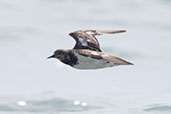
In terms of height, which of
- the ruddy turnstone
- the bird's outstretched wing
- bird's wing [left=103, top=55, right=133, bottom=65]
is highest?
the bird's outstretched wing

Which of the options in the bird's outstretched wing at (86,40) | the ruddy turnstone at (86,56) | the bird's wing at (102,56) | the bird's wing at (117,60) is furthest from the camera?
the bird's outstretched wing at (86,40)

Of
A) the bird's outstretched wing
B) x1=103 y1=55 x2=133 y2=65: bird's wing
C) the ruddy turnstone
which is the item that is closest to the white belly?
the ruddy turnstone

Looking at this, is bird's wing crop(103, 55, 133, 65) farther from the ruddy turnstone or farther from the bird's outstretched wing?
the bird's outstretched wing

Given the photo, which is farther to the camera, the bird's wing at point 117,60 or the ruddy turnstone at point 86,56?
→ the ruddy turnstone at point 86,56

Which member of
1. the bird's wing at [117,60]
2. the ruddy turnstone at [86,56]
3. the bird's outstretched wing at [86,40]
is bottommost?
the bird's wing at [117,60]

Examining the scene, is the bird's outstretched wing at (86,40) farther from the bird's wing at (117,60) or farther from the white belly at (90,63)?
the bird's wing at (117,60)

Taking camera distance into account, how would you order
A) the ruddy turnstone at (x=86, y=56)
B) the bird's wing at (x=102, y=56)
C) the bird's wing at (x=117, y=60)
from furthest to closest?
the ruddy turnstone at (x=86, y=56), the bird's wing at (x=102, y=56), the bird's wing at (x=117, y=60)

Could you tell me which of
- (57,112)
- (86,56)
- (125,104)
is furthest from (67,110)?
(86,56)

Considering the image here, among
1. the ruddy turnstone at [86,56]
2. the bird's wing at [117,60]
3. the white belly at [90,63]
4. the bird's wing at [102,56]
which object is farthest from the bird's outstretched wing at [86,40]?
the bird's wing at [117,60]
